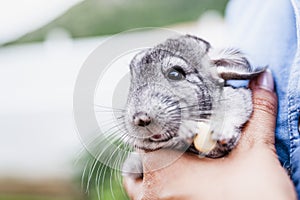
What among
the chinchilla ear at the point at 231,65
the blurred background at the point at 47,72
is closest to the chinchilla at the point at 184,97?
the chinchilla ear at the point at 231,65

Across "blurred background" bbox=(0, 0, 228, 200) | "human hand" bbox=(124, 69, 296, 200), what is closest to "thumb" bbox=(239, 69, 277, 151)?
"human hand" bbox=(124, 69, 296, 200)

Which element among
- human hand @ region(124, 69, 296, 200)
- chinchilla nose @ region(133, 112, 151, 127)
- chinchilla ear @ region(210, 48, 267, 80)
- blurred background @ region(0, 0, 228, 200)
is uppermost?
blurred background @ region(0, 0, 228, 200)

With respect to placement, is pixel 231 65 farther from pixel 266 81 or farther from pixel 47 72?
pixel 47 72

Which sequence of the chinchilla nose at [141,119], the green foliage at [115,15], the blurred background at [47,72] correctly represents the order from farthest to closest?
the green foliage at [115,15]
the blurred background at [47,72]
the chinchilla nose at [141,119]

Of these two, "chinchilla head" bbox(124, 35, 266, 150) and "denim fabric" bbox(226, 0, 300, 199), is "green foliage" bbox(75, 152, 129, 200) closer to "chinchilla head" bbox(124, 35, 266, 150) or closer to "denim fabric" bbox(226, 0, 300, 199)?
"chinchilla head" bbox(124, 35, 266, 150)

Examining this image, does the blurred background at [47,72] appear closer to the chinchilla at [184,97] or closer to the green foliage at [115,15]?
the green foliage at [115,15]

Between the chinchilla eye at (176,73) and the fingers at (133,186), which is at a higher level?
the chinchilla eye at (176,73)
